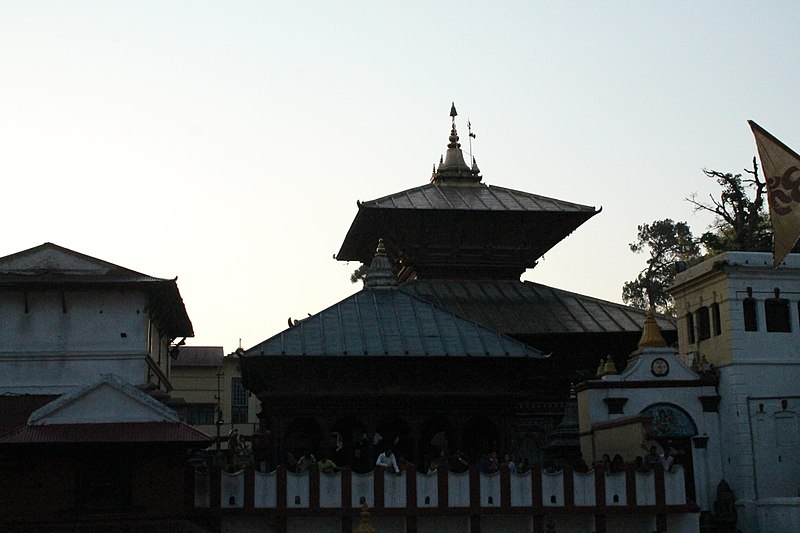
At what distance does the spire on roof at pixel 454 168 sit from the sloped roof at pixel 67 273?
13.4m

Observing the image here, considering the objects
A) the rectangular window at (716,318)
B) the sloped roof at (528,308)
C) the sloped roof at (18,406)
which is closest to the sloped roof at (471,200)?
the sloped roof at (528,308)

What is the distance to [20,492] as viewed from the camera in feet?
88.9

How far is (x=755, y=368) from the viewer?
38375mm

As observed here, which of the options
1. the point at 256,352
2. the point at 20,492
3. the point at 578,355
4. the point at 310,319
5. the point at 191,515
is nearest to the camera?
the point at 20,492

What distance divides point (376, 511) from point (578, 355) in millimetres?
12679

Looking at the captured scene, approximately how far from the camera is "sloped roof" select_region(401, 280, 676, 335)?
40.9 metres

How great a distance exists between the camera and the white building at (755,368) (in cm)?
3753

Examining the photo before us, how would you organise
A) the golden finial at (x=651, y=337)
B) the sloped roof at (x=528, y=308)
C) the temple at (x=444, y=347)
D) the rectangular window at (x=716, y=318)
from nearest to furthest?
the temple at (x=444, y=347)
the golden finial at (x=651, y=337)
the rectangular window at (x=716, y=318)
the sloped roof at (x=528, y=308)

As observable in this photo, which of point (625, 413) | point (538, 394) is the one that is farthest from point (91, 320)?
point (625, 413)

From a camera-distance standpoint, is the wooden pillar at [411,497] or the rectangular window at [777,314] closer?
the wooden pillar at [411,497]

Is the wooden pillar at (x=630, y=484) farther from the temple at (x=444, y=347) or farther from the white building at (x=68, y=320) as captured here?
the white building at (x=68, y=320)

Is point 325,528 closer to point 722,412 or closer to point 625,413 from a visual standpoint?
point 625,413

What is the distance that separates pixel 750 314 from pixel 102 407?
68.2 feet

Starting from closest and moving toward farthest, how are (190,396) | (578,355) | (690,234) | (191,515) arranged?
1. (191,515)
2. (578,355)
3. (190,396)
4. (690,234)
